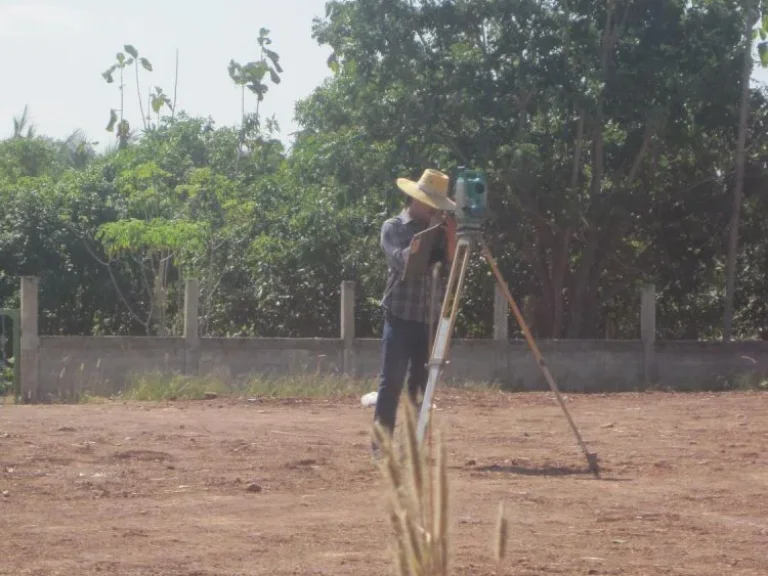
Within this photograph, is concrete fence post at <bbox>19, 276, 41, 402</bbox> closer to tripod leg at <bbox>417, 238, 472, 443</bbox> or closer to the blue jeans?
the blue jeans

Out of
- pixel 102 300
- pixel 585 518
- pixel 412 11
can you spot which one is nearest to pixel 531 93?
pixel 412 11

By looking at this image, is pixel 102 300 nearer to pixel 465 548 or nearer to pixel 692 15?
pixel 692 15

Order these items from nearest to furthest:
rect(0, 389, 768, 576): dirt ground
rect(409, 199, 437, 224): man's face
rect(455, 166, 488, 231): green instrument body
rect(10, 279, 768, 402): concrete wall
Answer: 1. rect(0, 389, 768, 576): dirt ground
2. rect(455, 166, 488, 231): green instrument body
3. rect(409, 199, 437, 224): man's face
4. rect(10, 279, 768, 402): concrete wall

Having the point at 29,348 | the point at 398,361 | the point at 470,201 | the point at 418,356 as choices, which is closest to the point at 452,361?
the point at 29,348

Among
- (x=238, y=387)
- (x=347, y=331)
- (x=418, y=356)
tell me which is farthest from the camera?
(x=347, y=331)

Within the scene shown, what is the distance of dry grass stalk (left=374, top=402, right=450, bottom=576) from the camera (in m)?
2.31

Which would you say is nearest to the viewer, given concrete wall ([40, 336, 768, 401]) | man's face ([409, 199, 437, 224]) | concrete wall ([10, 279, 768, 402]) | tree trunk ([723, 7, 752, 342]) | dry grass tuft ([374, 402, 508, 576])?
dry grass tuft ([374, 402, 508, 576])

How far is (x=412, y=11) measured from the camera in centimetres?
1711

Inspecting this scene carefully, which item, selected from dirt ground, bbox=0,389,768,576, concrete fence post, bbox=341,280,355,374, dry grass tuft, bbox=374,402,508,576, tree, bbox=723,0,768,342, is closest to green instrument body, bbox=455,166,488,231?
dirt ground, bbox=0,389,768,576

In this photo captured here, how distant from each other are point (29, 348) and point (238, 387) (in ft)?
7.39

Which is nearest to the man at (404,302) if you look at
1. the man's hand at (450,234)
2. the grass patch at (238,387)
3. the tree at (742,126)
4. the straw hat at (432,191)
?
the straw hat at (432,191)

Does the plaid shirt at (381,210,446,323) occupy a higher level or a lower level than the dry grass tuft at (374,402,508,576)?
higher

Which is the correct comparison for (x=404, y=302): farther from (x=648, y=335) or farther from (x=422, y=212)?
(x=648, y=335)

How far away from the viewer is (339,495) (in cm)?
623
